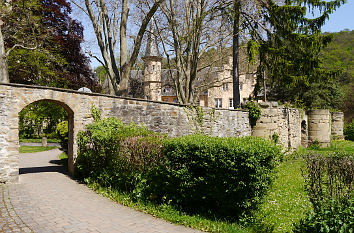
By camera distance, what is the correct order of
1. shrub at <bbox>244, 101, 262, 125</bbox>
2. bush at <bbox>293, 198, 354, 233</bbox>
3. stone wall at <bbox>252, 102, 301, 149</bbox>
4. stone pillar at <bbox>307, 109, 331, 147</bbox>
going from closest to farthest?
1. bush at <bbox>293, 198, 354, 233</bbox>
2. stone wall at <bbox>252, 102, 301, 149</bbox>
3. shrub at <bbox>244, 101, 262, 125</bbox>
4. stone pillar at <bbox>307, 109, 331, 147</bbox>

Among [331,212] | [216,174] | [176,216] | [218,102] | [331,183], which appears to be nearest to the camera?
[331,212]

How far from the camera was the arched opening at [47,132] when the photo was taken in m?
10.3

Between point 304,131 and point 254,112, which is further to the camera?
point 304,131

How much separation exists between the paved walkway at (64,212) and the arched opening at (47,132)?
2.22 meters

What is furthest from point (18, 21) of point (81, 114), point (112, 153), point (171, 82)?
point (171, 82)

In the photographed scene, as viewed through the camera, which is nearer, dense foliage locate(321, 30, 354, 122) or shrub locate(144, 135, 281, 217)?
shrub locate(144, 135, 281, 217)

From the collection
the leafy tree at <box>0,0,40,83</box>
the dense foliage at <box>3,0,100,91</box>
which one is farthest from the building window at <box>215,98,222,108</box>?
the leafy tree at <box>0,0,40,83</box>

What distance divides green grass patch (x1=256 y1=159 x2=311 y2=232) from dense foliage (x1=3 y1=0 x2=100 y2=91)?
13.9m

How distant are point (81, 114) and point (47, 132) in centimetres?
2161

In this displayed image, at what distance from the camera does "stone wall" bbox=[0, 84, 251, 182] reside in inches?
333

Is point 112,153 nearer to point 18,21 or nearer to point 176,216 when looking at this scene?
point 176,216

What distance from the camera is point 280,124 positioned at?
15953 mm

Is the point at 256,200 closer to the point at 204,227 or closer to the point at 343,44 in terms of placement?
Answer: the point at 204,227

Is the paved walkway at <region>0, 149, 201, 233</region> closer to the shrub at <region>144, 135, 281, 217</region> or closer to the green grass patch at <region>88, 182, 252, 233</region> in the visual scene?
the green grass patch at <region>88, 182, 252, 233</region>
